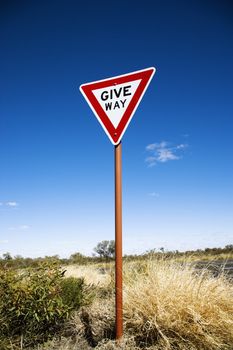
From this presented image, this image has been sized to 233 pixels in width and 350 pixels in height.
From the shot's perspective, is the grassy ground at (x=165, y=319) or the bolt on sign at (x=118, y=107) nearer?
the grassy ground at (x=165, y=319)

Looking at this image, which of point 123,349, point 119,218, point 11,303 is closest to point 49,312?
point 11,303

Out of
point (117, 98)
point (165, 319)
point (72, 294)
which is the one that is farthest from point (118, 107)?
point (72, 294)

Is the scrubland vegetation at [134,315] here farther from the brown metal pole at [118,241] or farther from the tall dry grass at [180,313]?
the brown metal pole at [118,241]

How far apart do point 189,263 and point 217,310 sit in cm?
139

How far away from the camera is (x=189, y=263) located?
5621 mm

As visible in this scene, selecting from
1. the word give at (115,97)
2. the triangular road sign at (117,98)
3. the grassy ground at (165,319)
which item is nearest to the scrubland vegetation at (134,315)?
the grassy ground at (165,319)

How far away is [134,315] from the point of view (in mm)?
4461

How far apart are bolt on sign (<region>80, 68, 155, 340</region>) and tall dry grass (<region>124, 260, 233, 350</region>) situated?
422 mm

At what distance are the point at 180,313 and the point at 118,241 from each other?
1.11 meters

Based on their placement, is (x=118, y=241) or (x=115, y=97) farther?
(x=115, y=97)

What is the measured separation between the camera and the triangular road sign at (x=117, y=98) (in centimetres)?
423

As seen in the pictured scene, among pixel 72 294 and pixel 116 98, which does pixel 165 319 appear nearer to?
pixel 72 294

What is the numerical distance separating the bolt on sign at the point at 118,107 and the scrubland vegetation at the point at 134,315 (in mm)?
451

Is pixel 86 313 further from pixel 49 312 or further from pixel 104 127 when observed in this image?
pixel 104 127
